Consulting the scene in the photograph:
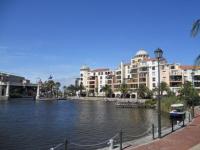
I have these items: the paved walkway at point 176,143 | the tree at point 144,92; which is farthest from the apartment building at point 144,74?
the paved walkway at point 176,143

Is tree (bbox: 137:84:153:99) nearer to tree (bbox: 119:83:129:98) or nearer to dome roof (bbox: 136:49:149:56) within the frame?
tree (bbox: 119:83:129:98)

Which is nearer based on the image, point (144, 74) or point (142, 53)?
point (144, 74)

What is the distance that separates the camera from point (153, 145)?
22453 mm

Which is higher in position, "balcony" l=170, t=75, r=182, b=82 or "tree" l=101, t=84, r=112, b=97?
"balcony" l=170, t=75, r=182, b=82

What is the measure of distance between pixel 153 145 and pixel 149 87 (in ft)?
430

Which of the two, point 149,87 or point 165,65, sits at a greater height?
point 165,65

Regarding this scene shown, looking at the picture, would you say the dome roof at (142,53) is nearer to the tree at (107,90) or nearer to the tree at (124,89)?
the tree at (124,89)

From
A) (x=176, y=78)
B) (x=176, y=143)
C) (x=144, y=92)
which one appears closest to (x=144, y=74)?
(x=144, y=92)

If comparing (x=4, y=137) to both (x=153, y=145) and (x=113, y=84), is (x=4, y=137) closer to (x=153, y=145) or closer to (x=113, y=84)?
(x=153, y=145)

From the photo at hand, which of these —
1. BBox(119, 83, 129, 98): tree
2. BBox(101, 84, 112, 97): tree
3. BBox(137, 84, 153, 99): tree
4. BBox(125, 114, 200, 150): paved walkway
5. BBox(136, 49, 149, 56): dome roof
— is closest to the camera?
BBox(125, 114, 200, 150): paved walkway

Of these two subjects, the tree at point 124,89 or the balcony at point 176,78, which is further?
the tree at point 124,89

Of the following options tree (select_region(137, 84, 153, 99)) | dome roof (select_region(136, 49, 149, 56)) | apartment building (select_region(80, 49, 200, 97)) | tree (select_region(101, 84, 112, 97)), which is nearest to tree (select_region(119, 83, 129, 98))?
apartment building (select_region(80, 49, 200, 97))

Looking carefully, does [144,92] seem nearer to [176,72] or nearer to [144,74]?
[144,74]

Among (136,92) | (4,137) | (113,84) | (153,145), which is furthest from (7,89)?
(153,145)
